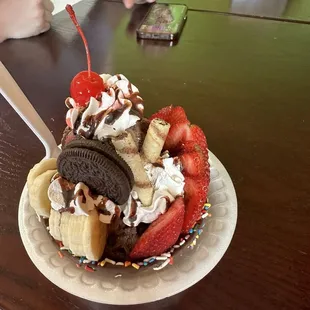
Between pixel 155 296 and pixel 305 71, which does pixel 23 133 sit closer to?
pixel 155 296

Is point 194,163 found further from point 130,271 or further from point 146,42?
point 146,42

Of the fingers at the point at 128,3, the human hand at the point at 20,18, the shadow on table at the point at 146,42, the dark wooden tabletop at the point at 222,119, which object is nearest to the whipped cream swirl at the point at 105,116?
the dark wooden tabletop at the point at 222,119

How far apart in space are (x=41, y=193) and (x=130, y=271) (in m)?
0.20

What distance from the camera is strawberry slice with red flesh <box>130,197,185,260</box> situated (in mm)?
624

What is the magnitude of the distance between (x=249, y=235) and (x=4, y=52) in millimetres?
1012

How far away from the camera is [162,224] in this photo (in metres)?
0.63

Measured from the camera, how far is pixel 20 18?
1355mm

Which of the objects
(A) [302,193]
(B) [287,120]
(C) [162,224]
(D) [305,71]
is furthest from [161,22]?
(C) [162,224]

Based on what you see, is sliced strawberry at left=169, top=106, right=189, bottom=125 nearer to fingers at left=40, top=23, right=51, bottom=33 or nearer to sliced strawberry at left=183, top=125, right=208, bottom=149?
sliced strawberry at left=183, top=125, right=208, bottom=149

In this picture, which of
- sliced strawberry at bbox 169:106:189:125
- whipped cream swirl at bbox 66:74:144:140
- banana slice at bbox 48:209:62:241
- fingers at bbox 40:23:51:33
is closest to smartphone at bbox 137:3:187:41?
fingers at bbox 40:23:51:33

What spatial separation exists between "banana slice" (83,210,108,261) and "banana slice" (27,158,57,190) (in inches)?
5.4

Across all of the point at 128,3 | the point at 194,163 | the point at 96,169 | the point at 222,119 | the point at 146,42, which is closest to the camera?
the point at 96,169

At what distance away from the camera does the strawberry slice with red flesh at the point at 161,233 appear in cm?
62

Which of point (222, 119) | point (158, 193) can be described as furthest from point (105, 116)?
point (222, 119)
